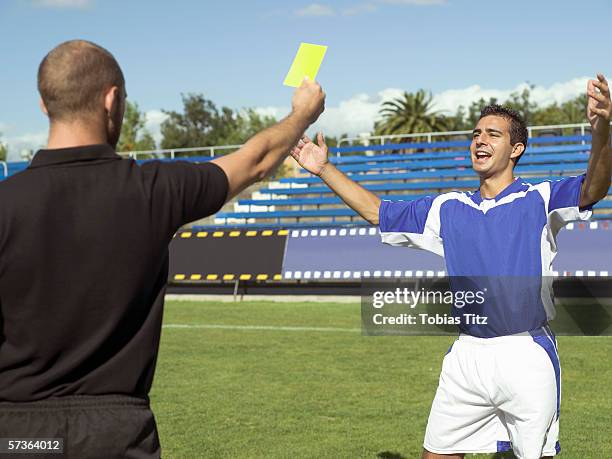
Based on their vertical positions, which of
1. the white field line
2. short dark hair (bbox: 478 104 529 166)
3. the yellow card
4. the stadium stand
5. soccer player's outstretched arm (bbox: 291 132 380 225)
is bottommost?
the white field line

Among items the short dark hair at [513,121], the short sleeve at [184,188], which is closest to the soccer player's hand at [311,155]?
the short dark hair at [513,121]

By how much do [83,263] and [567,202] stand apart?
2.99m

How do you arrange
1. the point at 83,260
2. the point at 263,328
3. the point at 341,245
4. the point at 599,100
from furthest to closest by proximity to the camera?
the point at 341,245
the point at 263,328
the point at 599,100
the point at 83,260

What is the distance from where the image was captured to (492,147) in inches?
208

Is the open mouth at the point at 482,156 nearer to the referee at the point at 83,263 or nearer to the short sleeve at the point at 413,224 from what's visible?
the short sleeve at the point at 413,224

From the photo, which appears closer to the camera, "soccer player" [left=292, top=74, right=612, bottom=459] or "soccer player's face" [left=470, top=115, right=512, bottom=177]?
"soccer player" [left=292, top=74, right=612, bottom=459]

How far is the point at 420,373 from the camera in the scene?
10.9 metres

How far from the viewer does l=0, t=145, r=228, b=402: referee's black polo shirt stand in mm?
2775

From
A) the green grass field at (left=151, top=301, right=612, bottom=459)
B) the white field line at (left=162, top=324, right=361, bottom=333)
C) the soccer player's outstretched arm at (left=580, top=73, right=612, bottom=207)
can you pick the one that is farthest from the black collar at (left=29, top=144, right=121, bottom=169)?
the white field line at (left=162, top=324, right=361, bottom=333)

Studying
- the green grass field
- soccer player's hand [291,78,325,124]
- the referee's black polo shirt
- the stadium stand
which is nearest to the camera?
the referee's black polo shirt

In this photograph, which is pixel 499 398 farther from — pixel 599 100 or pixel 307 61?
pixel 307 61

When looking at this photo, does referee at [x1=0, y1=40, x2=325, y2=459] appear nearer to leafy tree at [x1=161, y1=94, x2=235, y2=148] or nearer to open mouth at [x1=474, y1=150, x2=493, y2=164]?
open mouth at [x1=474, y1=150, x2=493, y2=164]

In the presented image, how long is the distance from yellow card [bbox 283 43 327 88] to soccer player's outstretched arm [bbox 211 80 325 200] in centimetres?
6

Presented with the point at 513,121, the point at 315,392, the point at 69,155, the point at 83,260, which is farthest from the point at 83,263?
the point at 315,392
